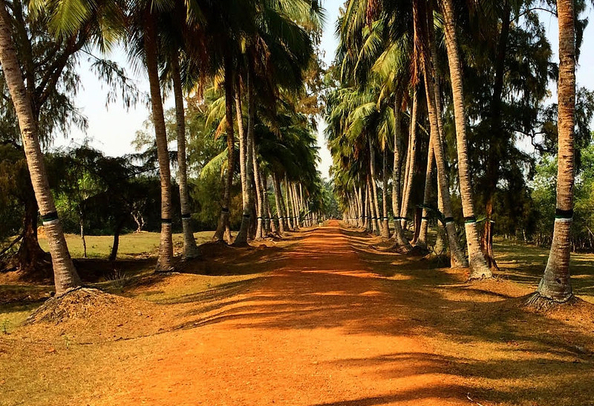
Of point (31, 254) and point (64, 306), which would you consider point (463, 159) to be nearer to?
point (64, 306)

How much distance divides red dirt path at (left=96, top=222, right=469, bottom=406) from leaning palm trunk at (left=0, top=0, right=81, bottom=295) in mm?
3176

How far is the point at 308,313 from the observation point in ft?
28.7

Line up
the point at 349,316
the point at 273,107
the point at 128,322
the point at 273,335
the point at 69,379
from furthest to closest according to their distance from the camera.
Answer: the point at 273,107
the point at 128,322
the point at 349,316
the point at 273,335
the point at 69,379

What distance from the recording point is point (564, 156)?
8.41 meters

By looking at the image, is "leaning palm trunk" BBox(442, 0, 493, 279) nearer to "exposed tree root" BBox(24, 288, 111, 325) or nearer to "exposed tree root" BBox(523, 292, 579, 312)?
"exposed tree root" BBox(523, 292, 579, 312)

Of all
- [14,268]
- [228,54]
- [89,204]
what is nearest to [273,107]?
[228,54]

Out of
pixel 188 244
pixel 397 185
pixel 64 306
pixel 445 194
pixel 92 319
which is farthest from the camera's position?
pixel 397 185

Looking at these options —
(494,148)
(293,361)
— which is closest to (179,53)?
(494,148)

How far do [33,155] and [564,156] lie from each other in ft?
32.6

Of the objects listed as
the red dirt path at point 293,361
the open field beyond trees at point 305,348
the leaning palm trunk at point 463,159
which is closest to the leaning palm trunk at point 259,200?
the open field beyond trees at point 305,348

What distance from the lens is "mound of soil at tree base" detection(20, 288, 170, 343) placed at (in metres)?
8.34

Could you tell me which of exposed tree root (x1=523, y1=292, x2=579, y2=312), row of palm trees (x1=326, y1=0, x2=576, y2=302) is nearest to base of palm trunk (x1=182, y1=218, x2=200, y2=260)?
row of palm trees (x1=326, y1=0, x2=576, y2=302)

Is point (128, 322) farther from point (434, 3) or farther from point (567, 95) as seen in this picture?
point (434, 3)

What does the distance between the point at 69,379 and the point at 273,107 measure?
19.1m
